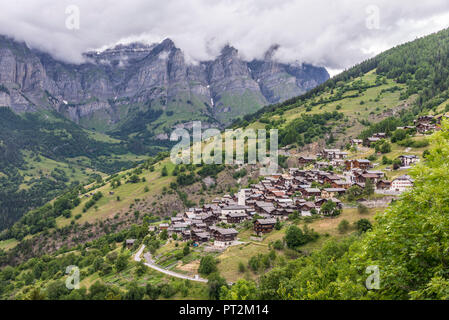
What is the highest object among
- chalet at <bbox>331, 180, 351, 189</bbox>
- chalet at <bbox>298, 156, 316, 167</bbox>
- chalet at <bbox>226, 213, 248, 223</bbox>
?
chalet at <bbox>298, 156, 316, 167</bbox>

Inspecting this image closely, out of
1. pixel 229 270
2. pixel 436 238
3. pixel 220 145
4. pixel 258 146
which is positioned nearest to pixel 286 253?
pixel 229 270

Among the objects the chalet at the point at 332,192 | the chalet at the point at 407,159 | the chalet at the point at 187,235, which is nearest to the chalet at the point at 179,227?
the chalet at the point at 187,235

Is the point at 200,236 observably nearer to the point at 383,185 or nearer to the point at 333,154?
the point at 383,185

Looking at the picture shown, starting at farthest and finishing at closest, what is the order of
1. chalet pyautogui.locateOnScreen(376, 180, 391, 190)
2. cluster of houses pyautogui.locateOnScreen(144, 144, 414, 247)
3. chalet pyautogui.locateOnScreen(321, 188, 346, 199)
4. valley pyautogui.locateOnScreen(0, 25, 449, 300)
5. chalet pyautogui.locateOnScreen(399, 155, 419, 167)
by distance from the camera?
chalet pyautogui.locateOnScreen(399, 155, 419, 167)
chalet pyautogui.locateOnScreen(321, 188, 346, 199)
chalet pyautogui.locateOnScreen(376, 180, 391, 190)
cluster of houses pyautogui.locateOnScreen(144, 144, 414, 247)
valley pyautogui.locateOnScreen(0, 25, 449, 300)

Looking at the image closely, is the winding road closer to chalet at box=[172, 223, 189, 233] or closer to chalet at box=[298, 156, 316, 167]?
→ chalet at box=[172, 223, 189, 233]

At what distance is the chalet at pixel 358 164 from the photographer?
92.9 metres

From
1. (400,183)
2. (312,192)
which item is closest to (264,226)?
(312,192)

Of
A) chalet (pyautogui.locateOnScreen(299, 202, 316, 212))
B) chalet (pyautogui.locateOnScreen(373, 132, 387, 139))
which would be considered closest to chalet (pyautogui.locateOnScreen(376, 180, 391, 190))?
chalet (pyautogui.locateOnScreen(299, 202, 316, 212))

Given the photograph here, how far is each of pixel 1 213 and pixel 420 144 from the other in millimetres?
237214

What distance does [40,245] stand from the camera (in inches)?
4865

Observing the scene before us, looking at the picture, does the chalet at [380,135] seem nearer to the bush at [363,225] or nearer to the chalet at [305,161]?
Result: the chalet at [305,161]

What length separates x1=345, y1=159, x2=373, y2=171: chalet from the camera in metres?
92.9

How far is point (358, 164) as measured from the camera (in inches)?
3728
